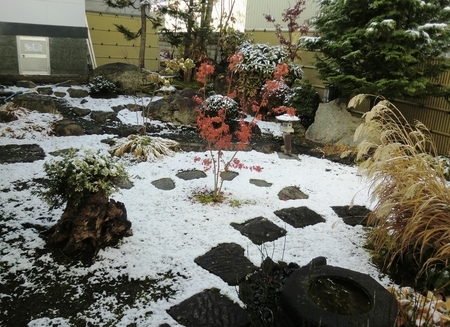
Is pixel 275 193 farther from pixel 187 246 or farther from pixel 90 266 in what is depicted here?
pixel 90 266

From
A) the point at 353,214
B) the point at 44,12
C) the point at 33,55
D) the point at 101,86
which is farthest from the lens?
the point at 33,55

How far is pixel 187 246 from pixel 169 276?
0.44 meters

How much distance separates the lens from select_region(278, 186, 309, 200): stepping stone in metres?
4.37

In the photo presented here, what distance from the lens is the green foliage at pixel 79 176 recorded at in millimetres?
2799

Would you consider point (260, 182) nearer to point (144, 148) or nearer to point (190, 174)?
point (190, 174)

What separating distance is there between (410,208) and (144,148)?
386 centimetres

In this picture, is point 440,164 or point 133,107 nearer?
point 440,164

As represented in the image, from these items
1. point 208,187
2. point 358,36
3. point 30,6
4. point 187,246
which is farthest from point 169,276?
point 30,6

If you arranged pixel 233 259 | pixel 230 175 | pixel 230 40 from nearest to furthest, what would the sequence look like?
pixel 233 259 < pixel 230 175 < pixel 230 40

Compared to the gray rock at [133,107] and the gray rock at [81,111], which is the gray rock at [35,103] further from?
the gray rock at [133,107]

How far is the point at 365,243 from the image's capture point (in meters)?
3.40

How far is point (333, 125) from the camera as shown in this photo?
6.88 m

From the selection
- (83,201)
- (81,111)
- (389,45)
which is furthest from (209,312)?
(81,111)

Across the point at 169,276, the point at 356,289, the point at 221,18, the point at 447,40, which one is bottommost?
the point at 169,276
